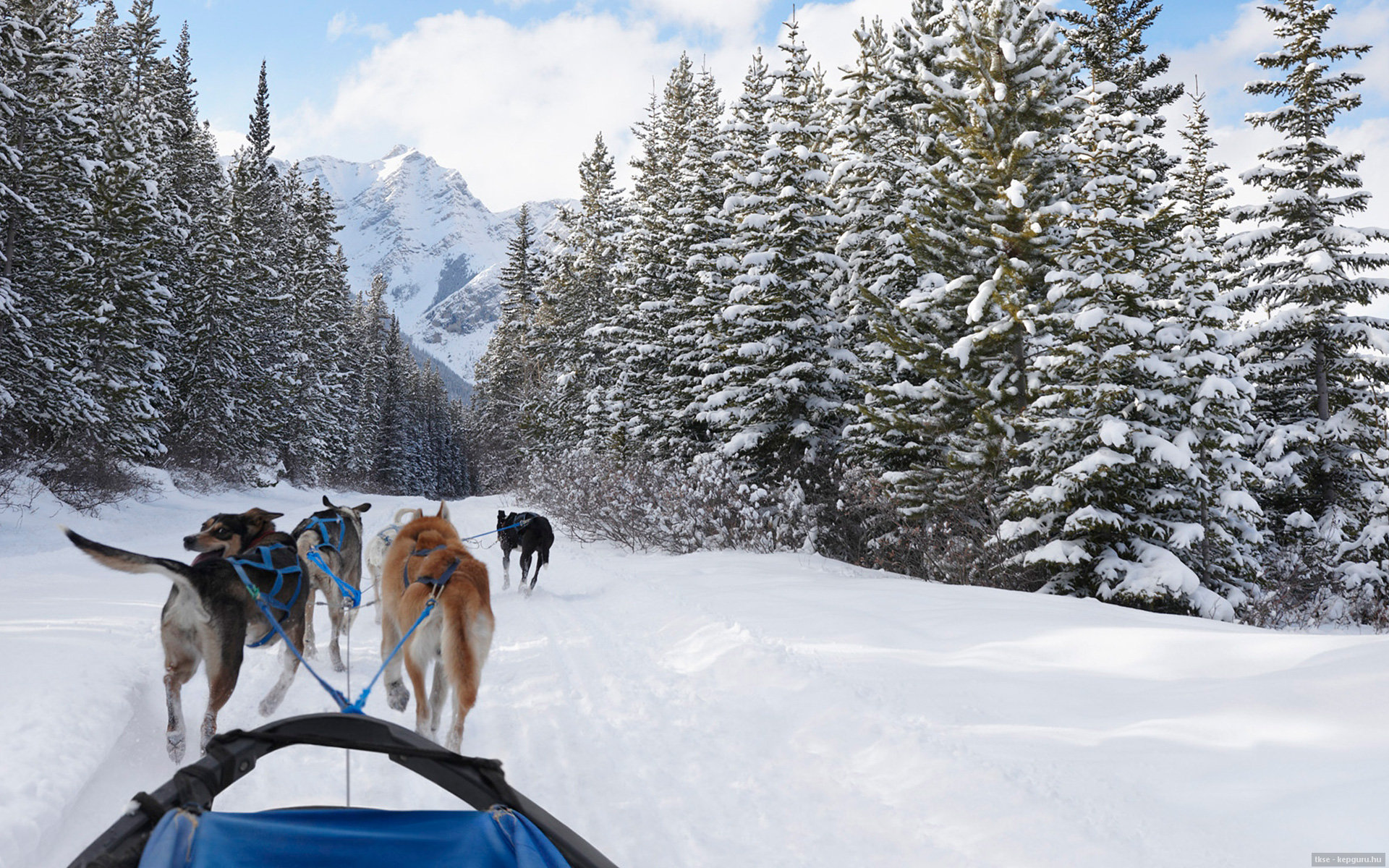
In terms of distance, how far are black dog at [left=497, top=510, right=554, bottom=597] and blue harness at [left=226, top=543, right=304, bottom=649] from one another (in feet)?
18.4

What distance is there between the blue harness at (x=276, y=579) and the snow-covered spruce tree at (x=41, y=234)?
1562cm

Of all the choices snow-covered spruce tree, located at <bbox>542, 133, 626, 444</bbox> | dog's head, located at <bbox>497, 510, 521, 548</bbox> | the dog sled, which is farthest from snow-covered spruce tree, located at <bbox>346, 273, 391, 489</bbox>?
the dog sled

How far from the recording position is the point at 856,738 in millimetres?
4410

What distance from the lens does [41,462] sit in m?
15.5

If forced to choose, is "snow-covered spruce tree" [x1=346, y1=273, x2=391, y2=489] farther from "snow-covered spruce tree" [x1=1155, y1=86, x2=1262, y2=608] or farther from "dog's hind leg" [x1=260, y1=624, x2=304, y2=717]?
"snow-covered spruce tree" [x1=1155, y1=86, x2=1262, y2=608]

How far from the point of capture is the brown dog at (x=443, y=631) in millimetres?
4199

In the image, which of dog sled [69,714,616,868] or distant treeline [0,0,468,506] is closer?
dog sled [69,714,616,868]

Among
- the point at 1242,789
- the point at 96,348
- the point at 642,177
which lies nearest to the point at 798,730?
the point at 1242,789

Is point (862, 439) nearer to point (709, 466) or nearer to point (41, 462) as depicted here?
point (709, 466)

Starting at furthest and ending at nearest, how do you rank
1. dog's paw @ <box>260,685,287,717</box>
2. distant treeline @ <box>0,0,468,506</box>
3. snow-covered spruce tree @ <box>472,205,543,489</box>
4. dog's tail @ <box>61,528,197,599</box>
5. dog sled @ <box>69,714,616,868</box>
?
snow-covered spruce tree @ <box>472,205,543,489</box> < distant treeline @ <box>0,0,468,506</box> < dog's paw @ <box>260,685,287,717</box> < dog's tail @ <box>61,528,197,599</box> < dog sled @ <box>69,714,616,868</box>

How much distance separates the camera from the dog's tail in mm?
3393

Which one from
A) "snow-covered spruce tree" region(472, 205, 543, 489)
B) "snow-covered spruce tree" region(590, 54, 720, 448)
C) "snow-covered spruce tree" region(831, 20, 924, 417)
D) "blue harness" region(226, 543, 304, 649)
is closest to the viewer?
"blue harness" region(226, 543, 304, 649)

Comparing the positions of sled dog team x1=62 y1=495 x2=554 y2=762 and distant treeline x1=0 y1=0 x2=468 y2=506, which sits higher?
distant treeline x1=0 y1=0 x2=468 y2=506

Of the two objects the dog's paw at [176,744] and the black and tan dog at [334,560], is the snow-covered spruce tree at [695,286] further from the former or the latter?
the dog's paw at [176,744]
